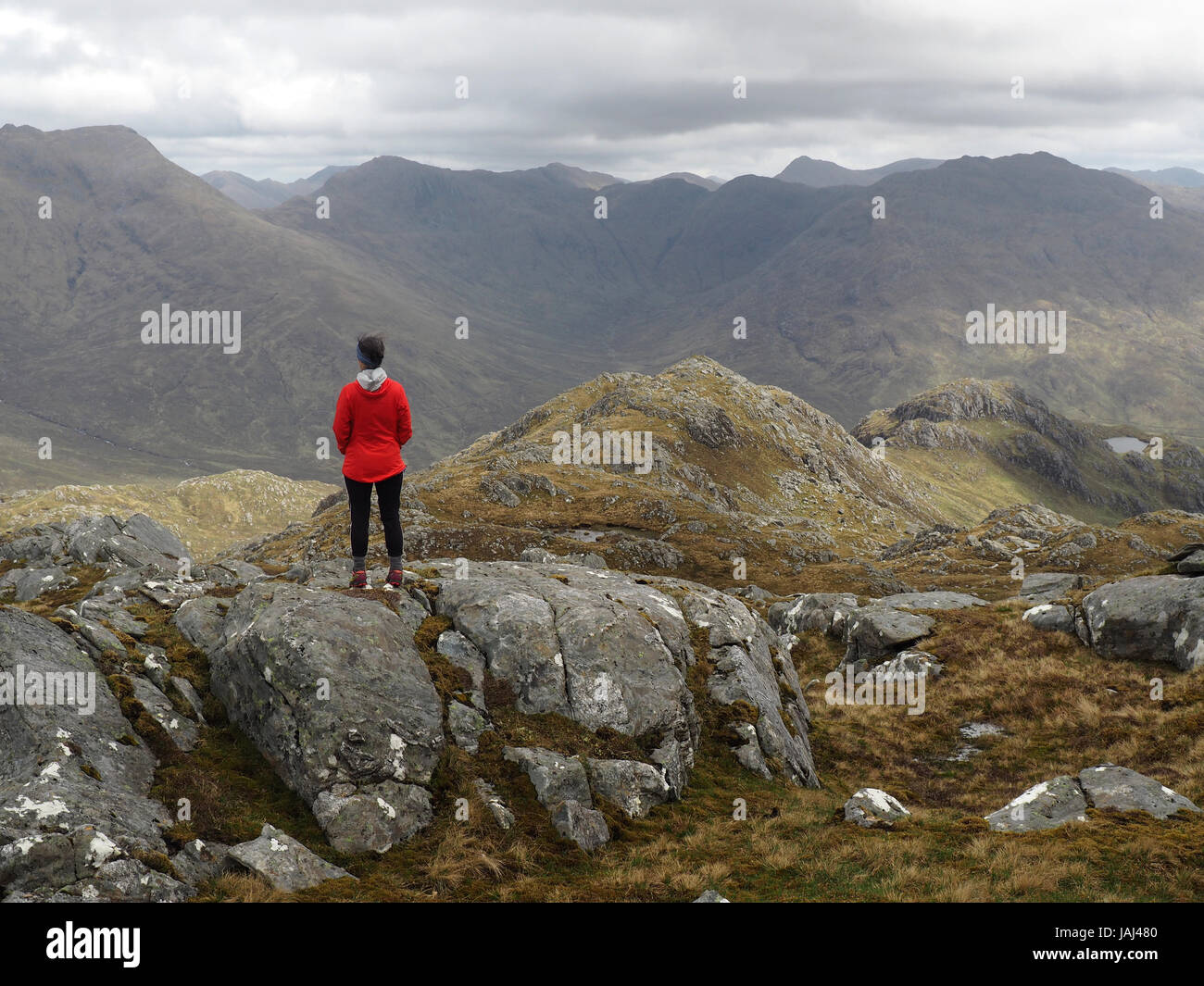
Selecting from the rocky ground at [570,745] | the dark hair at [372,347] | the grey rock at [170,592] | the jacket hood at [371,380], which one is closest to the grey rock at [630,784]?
the rocky ground at [570,745]

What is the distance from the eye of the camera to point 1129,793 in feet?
69.5

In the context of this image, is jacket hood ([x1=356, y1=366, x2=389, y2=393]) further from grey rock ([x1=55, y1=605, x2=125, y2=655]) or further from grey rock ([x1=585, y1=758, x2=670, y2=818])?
grey rock ([x1=585, y1=758, x2=670, y2=818])

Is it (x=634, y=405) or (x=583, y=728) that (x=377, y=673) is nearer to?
(x=583, y=728)

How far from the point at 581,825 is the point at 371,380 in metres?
12.0

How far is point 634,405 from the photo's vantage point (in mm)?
150500

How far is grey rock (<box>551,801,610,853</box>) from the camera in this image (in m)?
17.5

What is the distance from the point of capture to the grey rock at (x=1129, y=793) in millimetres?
20656

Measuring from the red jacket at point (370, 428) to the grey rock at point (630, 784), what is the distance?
30.9ft

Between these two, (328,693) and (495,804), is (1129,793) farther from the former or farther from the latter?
(328,693)

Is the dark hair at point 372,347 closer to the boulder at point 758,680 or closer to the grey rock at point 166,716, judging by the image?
the grey rock at point 166,716

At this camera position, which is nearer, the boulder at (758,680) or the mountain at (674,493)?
the boulder at (758,680)

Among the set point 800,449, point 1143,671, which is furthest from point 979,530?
point 1143,671

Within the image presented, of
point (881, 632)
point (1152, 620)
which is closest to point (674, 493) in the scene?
point (881, 632)

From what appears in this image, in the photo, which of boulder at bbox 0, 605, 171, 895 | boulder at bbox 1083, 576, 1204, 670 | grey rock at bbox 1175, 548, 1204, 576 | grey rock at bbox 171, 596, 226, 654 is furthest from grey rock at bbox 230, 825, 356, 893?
grey rock at bbox 1175, 548, 1204, 576
